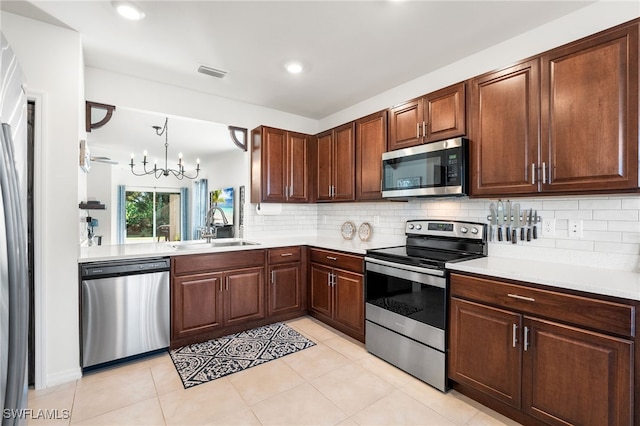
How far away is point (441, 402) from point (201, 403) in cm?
156

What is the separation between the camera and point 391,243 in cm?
324

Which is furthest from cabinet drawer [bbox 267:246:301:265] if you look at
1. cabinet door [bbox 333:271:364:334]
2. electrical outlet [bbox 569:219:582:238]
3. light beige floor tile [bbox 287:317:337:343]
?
electrical outlet [bbox 569:219:582:238]

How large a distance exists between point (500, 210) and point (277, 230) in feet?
8.26

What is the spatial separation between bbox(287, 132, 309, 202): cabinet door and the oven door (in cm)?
141

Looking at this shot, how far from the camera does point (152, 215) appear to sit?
820cm

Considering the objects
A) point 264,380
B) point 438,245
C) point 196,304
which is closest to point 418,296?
point 438,245

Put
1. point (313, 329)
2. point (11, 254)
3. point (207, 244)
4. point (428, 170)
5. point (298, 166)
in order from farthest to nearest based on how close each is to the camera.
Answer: point (298, 166) < point (207, 244) < point (313, 329) < point (428, 170) < point (11, 254)

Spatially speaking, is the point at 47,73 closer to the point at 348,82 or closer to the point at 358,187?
the point at 348,82

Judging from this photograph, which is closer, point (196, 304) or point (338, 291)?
point (196, 304)

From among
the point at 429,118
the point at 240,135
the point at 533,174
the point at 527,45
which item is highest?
the point at 527,45

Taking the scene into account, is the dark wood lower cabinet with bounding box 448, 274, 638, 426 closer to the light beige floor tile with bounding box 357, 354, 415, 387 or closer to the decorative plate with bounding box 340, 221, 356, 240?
the light beige floor tile with bounding box 357, 354, 415, 387

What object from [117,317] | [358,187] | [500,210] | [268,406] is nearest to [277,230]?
[358,187]

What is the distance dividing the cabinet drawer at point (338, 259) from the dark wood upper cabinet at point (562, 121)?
1.17m

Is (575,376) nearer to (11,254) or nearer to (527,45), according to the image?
(527,45)
